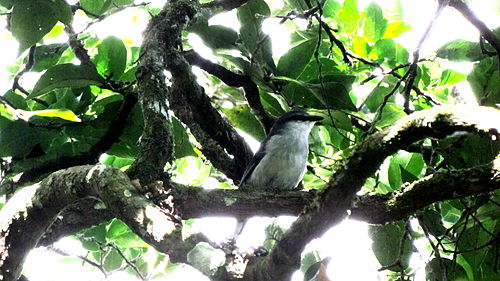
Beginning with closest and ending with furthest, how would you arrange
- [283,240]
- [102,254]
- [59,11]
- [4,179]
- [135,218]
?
1. [283,240]
2. [135,218]
3. [59,11]
4. [4,179]
5. [102,254]

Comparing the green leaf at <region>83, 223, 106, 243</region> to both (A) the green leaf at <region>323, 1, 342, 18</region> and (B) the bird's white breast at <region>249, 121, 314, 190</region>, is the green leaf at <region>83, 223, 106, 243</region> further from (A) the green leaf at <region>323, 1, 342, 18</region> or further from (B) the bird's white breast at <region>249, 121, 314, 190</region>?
(A) the green leaf at <region>323, 1, 342, 18</region>

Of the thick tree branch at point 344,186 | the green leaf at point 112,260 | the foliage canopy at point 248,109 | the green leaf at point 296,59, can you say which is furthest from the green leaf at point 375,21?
the green leaf at point 112,260

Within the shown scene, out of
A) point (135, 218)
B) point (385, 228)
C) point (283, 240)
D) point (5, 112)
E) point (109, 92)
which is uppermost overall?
point (109, 92)

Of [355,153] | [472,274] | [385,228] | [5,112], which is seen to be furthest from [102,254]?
[355,153]

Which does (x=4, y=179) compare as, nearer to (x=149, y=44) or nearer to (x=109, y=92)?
(x=109, y=92)

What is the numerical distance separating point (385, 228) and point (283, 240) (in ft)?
3.16

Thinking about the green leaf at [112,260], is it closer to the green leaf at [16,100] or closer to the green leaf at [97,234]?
the green leaf at [97,234]

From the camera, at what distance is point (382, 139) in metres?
1.45

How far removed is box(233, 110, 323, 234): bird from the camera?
12.2ft

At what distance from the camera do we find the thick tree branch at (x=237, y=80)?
2.74 meters

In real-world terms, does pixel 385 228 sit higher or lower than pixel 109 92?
lower

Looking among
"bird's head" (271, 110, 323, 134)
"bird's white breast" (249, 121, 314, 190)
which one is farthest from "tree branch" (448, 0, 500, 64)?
"bird's white breast" (249, 121, 314, 190)

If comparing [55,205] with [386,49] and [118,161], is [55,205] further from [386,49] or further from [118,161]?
[386,49]

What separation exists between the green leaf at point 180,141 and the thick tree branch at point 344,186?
1211 millimetres
